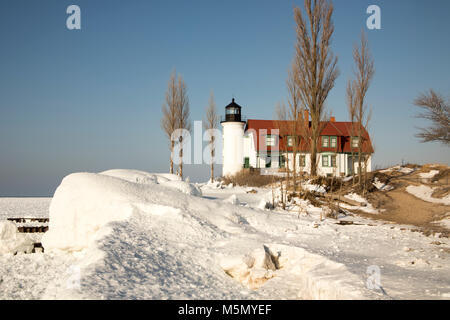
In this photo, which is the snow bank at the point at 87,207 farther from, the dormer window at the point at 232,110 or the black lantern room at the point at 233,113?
the dormer window at the point at 232,110

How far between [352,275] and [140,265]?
2.41m

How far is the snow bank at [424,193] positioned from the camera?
12.1 m

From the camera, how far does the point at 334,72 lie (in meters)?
16.4

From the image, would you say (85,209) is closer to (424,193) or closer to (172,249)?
(172,249)

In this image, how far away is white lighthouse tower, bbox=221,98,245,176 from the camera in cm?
2706

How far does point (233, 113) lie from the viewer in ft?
89.6

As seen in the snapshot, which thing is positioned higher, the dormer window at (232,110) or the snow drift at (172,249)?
the dormer window at (232,110)

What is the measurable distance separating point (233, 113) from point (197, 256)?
2344cm

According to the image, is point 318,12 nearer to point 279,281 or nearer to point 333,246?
point 333,246

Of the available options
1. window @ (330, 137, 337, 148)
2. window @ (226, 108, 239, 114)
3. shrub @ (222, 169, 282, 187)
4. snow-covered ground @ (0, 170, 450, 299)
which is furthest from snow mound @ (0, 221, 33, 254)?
window @ (330, 137, 337, 148)

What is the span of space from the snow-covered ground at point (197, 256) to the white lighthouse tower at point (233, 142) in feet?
64.6

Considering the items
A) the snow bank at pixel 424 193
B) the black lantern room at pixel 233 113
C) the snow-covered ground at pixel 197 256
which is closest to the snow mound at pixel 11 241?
the snow-covered ground at pixel 197 256
